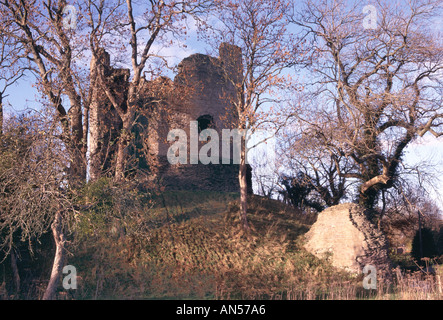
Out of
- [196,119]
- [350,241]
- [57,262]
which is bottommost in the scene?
[57,262]

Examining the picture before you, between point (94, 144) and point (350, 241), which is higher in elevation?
point (94, 144)

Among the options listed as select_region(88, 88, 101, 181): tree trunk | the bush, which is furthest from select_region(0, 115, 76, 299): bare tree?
the bush

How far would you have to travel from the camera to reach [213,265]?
12742 mm

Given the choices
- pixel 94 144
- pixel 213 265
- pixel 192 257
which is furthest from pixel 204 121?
pixel 213 265

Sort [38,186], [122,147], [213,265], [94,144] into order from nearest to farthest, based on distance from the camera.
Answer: [38,186]
[213,265]
[122,147]
[94,144]

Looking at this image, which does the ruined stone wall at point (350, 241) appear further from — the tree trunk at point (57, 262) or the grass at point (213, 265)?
the tree trunk at point (57, 262)

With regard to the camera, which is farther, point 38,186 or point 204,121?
point 204,121

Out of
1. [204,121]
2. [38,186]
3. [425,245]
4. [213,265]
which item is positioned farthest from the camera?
[204,121]

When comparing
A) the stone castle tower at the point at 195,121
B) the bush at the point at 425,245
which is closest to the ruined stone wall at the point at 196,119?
the stone castle tower at the point at 195,121

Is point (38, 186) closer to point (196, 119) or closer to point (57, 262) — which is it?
point (57, 262)

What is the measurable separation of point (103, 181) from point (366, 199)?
11663 millimetres

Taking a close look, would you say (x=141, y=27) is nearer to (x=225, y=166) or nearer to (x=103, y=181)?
(x=103, y=181)
